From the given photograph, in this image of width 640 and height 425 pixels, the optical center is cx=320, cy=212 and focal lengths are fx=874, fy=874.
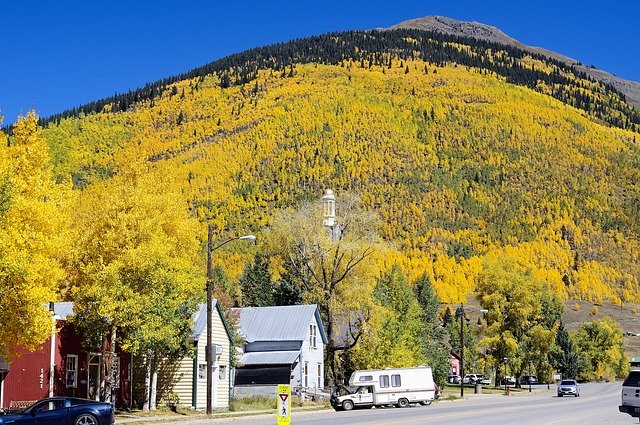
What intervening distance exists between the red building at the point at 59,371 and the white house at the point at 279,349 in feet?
59.1

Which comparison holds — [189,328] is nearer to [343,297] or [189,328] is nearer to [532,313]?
[343,297]

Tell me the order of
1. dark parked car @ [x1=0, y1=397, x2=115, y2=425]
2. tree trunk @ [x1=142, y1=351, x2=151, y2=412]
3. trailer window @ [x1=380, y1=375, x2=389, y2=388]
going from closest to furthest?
dark parked car @ [x1=0, y1=397, x2=115, y2=425] < tree trunk @ [x1=142, y1=351, x2=151, y2=412] < trailer window @ [x1=380, y1=375, x2=389, y2=388]

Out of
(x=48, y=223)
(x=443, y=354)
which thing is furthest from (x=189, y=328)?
(x=443, y=354)

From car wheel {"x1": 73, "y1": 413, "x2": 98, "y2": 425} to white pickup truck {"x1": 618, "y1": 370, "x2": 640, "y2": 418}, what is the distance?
760 inches

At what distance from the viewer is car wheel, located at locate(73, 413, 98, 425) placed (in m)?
29.2

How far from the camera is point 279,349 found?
61844mm

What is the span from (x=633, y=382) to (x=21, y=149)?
26.1m

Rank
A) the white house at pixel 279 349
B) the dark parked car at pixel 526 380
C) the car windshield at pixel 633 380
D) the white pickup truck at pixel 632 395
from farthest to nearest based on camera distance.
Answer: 1. the dark parked car at pixel 526 380
2. the white house at pixel 279 349
3. the car windshield at pixel 633 380
4. the white pickup truck at pixel 632 395

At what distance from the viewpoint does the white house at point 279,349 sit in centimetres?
6047

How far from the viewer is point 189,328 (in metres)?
42.2

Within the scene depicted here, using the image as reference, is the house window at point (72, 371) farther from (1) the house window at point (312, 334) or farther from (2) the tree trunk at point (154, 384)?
(1) the house window at point (312, 334)

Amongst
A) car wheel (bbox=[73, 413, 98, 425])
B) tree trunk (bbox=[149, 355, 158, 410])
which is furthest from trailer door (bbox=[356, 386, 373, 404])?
car wheel (bbox=[73, 413, 98, 425])

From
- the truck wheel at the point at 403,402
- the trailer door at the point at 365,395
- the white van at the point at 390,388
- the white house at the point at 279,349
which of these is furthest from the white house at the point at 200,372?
the truck wheel at the point at 403,402

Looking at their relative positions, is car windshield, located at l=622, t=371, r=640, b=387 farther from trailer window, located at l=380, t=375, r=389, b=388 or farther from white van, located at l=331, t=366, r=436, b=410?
trailer window, located at l=380, t=375, r=389, b=388
